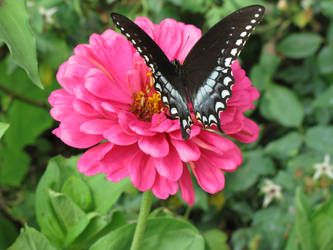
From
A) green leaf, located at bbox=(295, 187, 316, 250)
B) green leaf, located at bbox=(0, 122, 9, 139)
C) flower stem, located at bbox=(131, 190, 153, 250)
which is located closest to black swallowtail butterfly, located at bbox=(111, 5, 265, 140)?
flower stem, located at bbox=(131, 190, 153, 250)

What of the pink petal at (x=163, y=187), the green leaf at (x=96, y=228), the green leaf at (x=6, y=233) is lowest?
the green leaf at (x=6, y=233)

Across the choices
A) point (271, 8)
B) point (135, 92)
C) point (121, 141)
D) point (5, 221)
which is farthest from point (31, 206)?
point (271, 8)

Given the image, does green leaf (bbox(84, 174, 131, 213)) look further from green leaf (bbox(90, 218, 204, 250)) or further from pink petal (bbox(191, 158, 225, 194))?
pink petal (bbox(191, 158, 225, 194))

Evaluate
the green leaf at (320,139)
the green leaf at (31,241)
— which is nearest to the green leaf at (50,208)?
the green leaf at (31,241)

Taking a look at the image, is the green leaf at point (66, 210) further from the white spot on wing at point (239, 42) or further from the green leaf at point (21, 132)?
the green leaf at point (21, 132)

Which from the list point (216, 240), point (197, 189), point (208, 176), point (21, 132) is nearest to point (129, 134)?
point (208, 176)

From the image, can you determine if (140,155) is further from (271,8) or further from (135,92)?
Answer: (271,8)

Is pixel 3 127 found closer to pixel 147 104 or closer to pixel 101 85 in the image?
pixel 101 85
